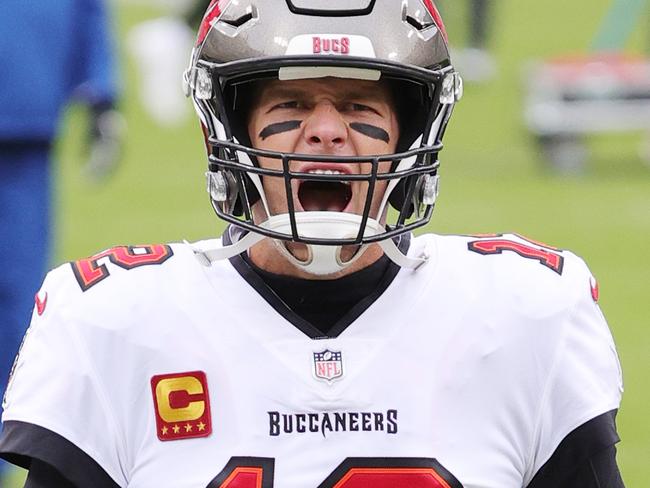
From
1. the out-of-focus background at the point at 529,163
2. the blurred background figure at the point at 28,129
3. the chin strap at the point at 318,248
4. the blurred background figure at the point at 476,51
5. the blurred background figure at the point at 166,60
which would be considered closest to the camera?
the chin strap at the point at 318,248

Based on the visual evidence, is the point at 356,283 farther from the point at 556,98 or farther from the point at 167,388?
the point at 556,98

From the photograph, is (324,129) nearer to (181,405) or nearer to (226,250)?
(226,250)

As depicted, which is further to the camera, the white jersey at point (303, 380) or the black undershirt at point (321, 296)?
the black undershirt at point (321, 296)

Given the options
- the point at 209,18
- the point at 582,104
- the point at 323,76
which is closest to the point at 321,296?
the point at 323,76

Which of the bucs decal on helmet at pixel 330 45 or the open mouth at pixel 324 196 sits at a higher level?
the bucs decal on helmet at pixel 330 45

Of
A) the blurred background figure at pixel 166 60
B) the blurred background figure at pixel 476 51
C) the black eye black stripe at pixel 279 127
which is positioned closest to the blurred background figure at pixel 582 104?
the blurred background figure at pixel 476 51

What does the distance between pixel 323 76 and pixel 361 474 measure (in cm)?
55

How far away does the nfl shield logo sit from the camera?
248 cm

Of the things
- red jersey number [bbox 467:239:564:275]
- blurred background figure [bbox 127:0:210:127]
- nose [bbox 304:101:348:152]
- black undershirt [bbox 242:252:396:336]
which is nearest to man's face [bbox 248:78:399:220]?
nose [bbox 304:101:348:152]

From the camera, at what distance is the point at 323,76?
2.49 m

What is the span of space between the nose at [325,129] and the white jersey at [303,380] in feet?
0.80

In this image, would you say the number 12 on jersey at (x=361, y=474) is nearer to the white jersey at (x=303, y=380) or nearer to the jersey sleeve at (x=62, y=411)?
the white jersey at (x=303, y=380)

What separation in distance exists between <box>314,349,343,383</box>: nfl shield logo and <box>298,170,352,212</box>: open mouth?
0.20 meters

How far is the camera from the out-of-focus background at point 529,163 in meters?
8.61
